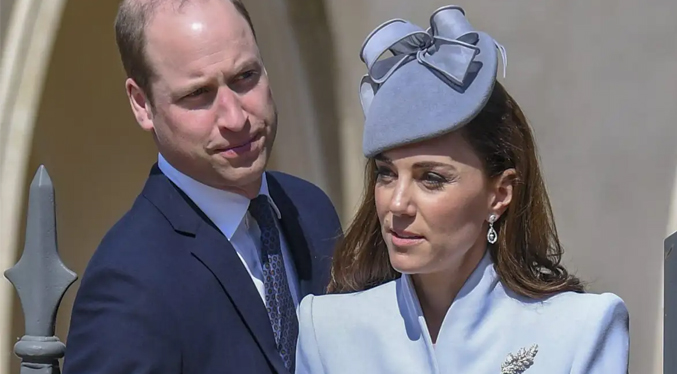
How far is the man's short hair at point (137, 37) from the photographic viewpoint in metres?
2.52

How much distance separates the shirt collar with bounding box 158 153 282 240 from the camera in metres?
2.63

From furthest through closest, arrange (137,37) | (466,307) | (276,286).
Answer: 1. (276,286)
2. (137,37)
3. (466,307)

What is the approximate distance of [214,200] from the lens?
8.64ft

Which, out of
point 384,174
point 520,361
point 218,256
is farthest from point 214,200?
point 520,361

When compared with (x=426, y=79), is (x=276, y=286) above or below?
below

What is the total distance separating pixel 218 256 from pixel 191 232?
0.09m

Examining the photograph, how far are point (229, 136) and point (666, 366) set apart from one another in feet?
3.70

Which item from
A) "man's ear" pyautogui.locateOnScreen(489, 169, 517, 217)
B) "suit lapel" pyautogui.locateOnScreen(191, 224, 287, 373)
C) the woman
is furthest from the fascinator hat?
"suit lapel" pyautogui.locateOnScreen(191, 224, 287, 373)

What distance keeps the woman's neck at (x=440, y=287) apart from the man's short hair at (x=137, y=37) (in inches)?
32.5

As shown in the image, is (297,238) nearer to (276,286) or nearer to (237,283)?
(276,286)

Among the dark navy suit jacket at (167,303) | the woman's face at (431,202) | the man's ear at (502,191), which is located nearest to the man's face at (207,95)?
the dark navy suit jacket at (167,303)

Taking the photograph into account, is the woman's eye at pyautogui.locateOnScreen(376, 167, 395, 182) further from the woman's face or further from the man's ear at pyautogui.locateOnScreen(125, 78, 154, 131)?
the man's ear at pyautogui.locateOnScreen(125, 78, 154, 131)

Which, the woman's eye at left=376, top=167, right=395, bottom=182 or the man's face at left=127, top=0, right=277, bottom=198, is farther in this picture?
the man's face at left=127, top=0, right=277, bottom=198

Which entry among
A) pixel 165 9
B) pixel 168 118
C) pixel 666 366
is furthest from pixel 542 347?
A: pixel 165 9
